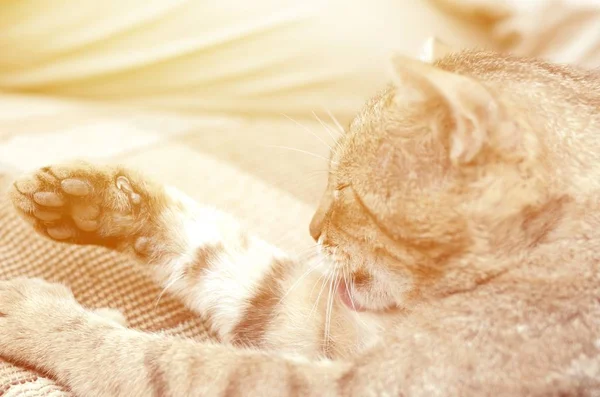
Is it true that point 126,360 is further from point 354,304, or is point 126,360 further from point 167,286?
point 354,304

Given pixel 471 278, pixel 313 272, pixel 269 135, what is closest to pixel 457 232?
pixel 471 278

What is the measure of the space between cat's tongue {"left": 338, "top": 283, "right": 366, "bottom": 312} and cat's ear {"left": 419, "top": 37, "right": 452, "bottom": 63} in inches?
16.8

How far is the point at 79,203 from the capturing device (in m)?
0.96

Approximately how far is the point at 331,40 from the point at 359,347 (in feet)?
4.02

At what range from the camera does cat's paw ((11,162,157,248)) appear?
37.2 inches

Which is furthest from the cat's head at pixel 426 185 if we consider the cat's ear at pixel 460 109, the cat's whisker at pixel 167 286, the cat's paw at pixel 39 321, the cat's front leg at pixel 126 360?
the cat's paw at pixel 39 321

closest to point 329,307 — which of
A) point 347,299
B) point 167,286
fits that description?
point 347,299

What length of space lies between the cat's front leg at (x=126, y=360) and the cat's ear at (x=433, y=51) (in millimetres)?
574

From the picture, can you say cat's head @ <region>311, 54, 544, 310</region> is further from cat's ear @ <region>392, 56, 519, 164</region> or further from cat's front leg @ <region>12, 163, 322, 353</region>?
cat's front leg @ <region>12, 163, 322, 353</region>

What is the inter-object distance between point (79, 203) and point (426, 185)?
0.55 meters

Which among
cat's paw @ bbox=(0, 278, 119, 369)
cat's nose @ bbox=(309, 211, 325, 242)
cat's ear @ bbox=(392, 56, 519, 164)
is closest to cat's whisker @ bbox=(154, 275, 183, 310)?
cat's paw @ bbox=(0, 278, 119, 369)

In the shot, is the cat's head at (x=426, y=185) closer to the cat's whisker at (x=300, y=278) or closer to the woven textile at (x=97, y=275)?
the cat's whisker at (x=300, y=278)

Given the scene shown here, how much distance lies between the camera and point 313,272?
1064 mm

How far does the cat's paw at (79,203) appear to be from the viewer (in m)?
0.94
